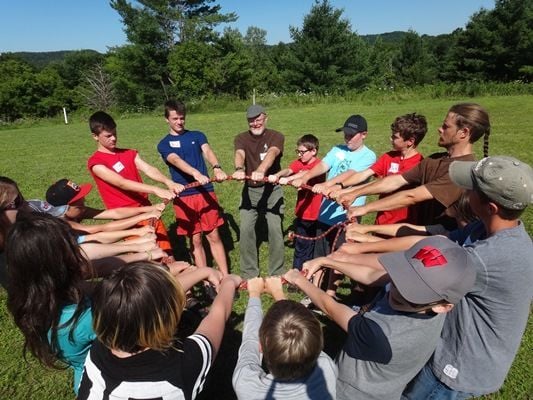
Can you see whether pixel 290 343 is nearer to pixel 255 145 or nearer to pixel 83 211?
pixel 83 211

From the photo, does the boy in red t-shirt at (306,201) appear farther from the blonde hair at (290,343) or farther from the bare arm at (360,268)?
the blonde hair at (290,343)

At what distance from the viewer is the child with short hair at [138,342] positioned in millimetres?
2002

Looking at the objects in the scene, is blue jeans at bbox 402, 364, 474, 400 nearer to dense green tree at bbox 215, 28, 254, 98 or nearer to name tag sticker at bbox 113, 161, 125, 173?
name tag sticker at bbox 113, 161, 125, 173

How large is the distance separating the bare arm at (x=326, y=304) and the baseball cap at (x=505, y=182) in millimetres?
1088

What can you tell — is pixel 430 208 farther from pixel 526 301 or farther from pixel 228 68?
pixel 228 68

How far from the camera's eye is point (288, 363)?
218cm

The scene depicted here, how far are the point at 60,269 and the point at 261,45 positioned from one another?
107m

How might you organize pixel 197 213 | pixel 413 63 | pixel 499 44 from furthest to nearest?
pixel 413 63, pixel 499 44, pixel 197 213

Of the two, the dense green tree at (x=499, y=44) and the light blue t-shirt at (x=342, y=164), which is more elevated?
the dense green tree at (x=499, y=44)

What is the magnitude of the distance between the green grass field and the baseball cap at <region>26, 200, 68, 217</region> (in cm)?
178

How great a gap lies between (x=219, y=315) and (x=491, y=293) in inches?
65.4

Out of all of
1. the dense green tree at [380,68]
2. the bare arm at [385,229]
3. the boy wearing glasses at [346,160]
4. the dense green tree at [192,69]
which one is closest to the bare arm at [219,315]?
the bare arm at [385,229]

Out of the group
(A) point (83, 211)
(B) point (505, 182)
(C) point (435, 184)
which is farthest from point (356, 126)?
(A) point (83, 211)

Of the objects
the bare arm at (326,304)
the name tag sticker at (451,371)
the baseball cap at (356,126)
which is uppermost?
the baseball cap at (356,126)
